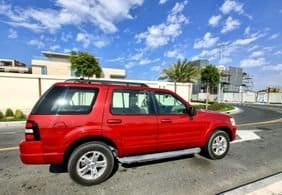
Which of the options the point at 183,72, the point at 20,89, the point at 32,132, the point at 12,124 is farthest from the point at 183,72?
the point at 32,132

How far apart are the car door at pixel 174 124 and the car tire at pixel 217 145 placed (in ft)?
1.36

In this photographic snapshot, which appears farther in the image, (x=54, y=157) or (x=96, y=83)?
(x=96, y=83)

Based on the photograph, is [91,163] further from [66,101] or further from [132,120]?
[66,101]

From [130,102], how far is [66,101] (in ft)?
4.14

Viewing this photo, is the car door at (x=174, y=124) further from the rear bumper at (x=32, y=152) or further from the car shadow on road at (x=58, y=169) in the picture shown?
the rear bumper at (x=32, y=152)

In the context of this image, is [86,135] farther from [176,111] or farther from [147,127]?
[176,111]

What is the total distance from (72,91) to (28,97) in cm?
1468

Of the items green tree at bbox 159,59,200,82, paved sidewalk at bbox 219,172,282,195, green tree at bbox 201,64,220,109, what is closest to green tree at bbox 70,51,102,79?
green tree at bbox 159,59,200,82

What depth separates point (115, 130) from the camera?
384 cm

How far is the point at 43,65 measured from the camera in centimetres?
3650

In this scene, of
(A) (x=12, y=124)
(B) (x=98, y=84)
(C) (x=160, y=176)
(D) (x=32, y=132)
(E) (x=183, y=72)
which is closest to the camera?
(D) (x=32, y=132)

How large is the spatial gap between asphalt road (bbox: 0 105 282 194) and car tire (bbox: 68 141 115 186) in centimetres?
14

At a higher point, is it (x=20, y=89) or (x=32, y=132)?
(x=20, y=89)

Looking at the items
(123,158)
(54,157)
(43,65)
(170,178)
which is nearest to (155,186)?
(170,178)
